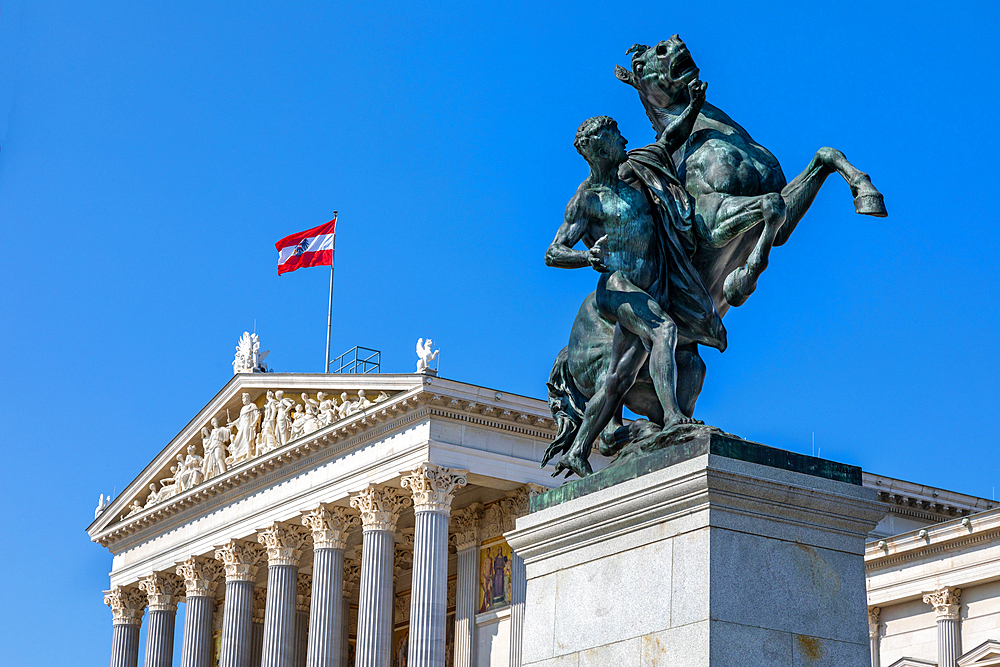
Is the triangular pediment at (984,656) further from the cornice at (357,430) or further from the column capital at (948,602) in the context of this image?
the cornice at (357,430)

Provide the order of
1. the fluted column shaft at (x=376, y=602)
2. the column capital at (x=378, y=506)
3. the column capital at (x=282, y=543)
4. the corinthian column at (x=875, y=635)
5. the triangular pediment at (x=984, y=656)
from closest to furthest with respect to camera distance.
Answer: the triangular pediment at (x=984, y=656), the corinthian column at (x=875, y=635), the fluted column shaft at (x=376, y=602), the column capital at (x=378, y=506), the column capital at (x=282, y=543)

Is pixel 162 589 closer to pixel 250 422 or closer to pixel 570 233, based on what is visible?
pixel 250 422

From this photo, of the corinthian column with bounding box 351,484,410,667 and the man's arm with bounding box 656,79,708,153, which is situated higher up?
the corinthian column with bounding box 351,484,410,667

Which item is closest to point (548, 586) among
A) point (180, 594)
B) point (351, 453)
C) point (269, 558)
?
point (351, 453)

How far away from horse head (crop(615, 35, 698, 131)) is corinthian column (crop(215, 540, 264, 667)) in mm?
38855

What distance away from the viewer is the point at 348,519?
43.5 m

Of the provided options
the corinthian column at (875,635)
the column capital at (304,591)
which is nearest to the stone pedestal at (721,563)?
the corinthian column at (875,635)

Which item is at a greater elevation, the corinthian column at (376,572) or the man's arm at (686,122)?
the corinthian column at (376,572)

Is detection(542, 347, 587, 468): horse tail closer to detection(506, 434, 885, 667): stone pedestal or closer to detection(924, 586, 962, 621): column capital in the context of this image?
detection(506, 434, 885, 667): stone pedestal

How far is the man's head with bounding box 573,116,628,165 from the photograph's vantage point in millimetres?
8797

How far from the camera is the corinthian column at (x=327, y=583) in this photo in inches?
1624

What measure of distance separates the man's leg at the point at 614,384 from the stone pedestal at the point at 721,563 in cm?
60

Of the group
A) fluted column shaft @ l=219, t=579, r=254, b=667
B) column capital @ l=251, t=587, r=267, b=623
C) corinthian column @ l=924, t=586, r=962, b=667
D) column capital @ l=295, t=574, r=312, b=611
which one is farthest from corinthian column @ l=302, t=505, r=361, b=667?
corinthian column @ l=924, t=586, r=962, b=667

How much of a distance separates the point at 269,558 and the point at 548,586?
37.5 m
